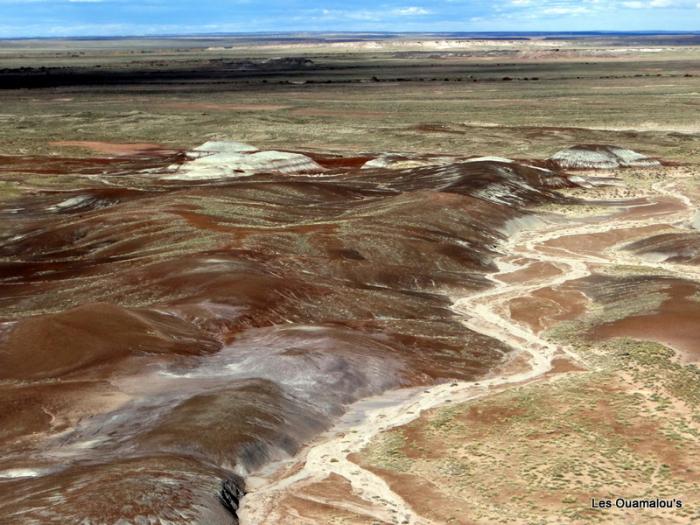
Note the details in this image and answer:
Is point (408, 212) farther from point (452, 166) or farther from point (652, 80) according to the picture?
point (652, 80)

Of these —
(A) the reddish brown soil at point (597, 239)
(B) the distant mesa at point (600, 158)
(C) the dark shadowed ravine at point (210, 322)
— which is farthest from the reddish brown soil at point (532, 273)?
(B) the distant mesa at point (600, 158)

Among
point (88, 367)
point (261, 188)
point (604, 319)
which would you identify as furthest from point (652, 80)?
point (88, 367)

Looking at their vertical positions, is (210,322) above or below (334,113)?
below

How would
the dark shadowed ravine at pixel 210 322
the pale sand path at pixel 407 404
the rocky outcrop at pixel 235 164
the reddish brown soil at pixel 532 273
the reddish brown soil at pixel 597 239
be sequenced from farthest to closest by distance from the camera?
the rocky outcrop at pixel 235 164 → the reddish brown soil at pixel 597 239 → the reddish brown soil at pixel 532 273 → the dark shadowed ravine at pixel 210 322 → the pale sand path at pixel 407 404

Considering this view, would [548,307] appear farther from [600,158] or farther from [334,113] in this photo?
[334,113]

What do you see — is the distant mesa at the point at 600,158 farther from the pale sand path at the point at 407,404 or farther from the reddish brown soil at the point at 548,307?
the reddish brown soil at the point at 548,307

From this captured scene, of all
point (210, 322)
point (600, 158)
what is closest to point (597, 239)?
point (600, 158)
